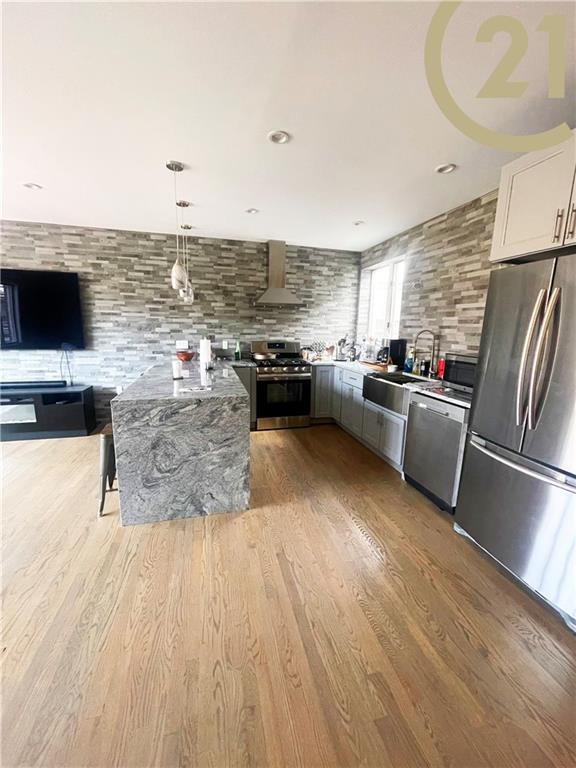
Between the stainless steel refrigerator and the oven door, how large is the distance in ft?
8.10

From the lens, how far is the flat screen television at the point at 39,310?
3.74 meters

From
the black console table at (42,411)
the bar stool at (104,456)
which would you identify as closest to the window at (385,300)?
the bar stool at (104,456)

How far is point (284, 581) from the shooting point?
1.73 metres

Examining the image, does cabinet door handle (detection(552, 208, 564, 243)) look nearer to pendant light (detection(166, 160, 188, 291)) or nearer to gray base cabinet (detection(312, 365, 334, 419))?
pendant light (detection(166, 160, 188, 291))

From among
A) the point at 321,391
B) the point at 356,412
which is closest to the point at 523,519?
the point at 356,412

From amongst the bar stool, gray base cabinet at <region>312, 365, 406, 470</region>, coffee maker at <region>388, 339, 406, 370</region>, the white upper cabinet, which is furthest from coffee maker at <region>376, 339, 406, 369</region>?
the bar stool

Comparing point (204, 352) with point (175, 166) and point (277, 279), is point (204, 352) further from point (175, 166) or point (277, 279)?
point (277, 279)

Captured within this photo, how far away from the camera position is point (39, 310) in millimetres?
3846

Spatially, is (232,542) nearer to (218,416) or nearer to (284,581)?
(284,581)

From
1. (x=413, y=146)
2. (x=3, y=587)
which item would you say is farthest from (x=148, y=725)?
(x=413, y=146)

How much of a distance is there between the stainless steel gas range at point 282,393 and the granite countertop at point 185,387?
1.13 meters

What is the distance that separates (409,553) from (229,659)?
49.3 inches

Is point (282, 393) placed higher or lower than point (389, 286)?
lower

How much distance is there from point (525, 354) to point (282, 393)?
292cm
